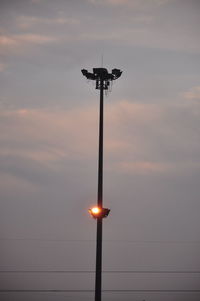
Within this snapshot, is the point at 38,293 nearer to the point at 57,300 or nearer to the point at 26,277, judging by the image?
the point at 57,300

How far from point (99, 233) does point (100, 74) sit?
5652 millimetres

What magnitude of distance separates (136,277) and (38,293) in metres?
99.2

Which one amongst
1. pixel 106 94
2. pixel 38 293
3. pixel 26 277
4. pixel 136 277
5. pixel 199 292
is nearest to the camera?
pixel 106 94

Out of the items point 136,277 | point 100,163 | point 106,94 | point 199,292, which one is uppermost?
point 106,94

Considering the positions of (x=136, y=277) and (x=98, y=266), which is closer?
(x=98, y=266)

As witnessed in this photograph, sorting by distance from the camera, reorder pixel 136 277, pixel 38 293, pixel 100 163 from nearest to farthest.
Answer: pixel 100 163, pixel 38 293, pixel 136 277

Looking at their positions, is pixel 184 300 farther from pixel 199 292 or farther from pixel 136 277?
pixel 136 277

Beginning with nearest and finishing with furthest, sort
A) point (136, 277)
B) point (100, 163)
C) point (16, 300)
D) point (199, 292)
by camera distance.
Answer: point (100, 163) < point (16, 300) < point (199, 292) < point (136, 277)

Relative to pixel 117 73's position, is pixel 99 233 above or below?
below

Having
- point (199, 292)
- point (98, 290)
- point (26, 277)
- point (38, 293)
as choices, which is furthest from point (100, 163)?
point (26, 277)

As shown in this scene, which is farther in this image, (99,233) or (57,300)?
(57,300)

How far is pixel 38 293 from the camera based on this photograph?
263 ft

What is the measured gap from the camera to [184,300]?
206ft

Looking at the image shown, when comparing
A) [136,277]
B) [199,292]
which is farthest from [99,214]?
[136,277]
